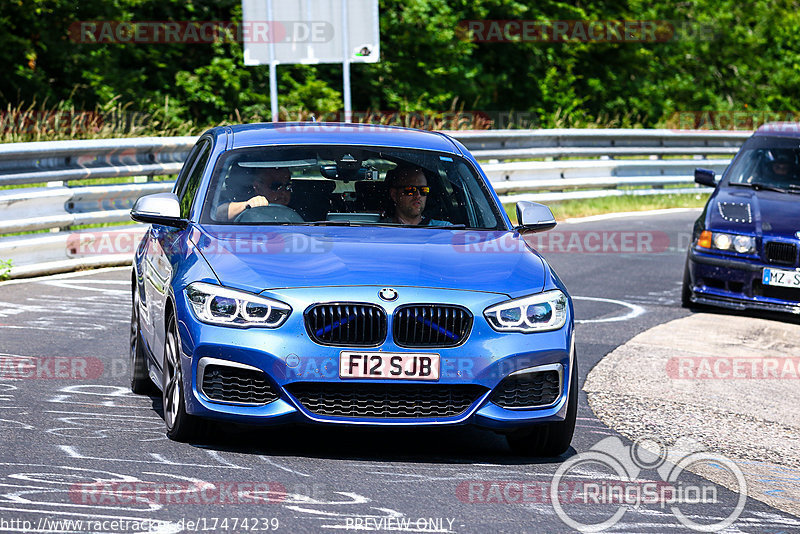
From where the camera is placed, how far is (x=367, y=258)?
21.2ft

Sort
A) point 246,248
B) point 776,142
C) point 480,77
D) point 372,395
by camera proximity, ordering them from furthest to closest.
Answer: point 480,77 < point 776,142 < point 246,248 < point 372,395

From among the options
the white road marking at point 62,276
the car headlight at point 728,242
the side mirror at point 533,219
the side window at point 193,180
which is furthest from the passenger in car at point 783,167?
the side window at point 193,180

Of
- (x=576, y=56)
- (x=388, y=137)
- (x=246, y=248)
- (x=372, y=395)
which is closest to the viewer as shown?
(x=372, y=395)

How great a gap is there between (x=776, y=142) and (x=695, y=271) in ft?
6.68

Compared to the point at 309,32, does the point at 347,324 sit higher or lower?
lower

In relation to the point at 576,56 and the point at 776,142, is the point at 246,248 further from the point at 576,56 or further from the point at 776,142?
the point at 576,56

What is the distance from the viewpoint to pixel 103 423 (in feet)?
22.9

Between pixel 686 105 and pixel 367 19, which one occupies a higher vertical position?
pixel 367 19

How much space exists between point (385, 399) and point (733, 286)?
681 centimetres

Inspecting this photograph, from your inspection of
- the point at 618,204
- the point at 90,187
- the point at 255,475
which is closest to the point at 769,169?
the point at 90,187

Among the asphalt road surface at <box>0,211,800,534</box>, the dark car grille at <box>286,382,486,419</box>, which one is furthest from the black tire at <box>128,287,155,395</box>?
the dark car grille at <box>286,382,486,419</box>

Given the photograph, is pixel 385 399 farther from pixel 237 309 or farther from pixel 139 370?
pixel 139 370

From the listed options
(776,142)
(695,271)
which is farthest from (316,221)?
(776,142)

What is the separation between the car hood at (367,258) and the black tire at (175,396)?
16.3 inches
